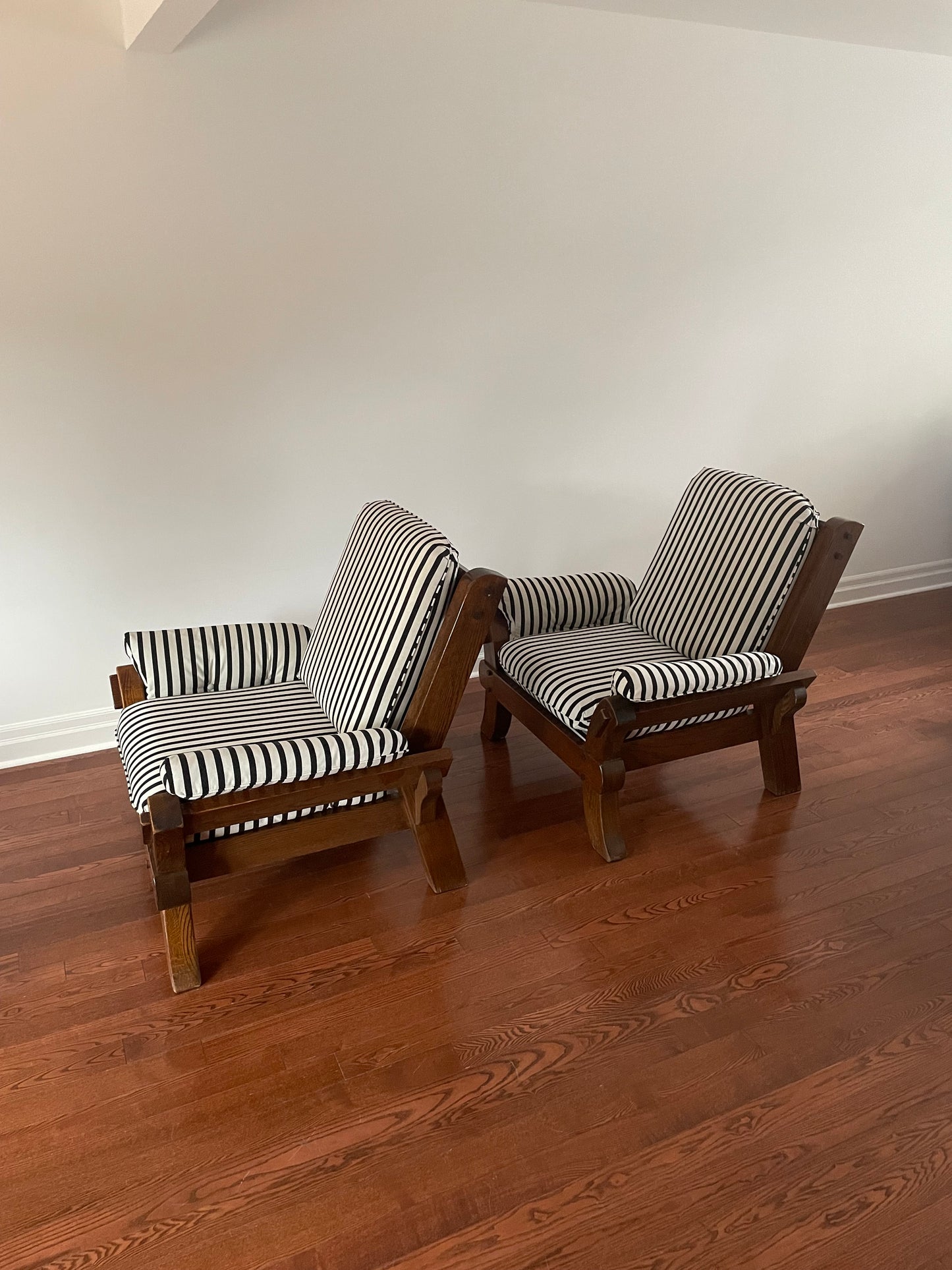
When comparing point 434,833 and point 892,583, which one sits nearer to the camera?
point 434,833

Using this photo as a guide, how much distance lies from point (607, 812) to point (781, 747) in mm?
634

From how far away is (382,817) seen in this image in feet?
7.64

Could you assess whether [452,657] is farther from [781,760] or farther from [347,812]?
[781,760]

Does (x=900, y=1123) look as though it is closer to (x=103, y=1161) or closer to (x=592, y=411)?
(x=103, y=1161)

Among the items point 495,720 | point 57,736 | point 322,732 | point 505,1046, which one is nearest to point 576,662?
point 495,720

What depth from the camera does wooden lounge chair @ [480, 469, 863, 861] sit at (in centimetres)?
250

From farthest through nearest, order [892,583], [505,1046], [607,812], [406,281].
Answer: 1. [892,583]
2. [406,281]
3. [607,812]
4. [505,1046]

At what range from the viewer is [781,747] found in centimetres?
278

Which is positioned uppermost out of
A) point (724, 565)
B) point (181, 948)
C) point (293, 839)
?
point (724, 565)

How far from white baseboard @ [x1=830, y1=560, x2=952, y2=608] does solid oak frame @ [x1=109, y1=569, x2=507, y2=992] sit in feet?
9.30

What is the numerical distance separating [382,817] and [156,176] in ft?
6.72

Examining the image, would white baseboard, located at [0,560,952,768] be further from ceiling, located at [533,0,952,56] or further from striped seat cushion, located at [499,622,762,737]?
ceiling, located at [533,0,952,56]

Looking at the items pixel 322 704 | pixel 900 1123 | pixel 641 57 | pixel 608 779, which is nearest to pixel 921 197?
pixel 641 57

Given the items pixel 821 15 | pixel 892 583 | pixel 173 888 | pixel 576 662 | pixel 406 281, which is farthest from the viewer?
pixel 892 583
